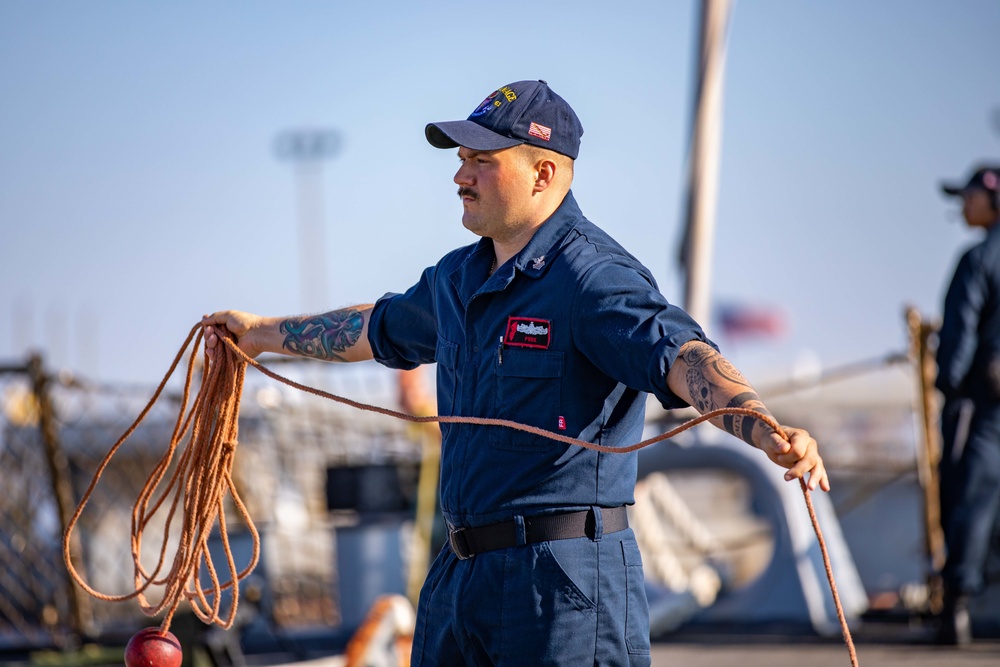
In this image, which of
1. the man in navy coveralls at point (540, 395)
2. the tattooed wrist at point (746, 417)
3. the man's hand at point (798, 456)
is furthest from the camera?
the man in navy coveralls at point (540, 395)

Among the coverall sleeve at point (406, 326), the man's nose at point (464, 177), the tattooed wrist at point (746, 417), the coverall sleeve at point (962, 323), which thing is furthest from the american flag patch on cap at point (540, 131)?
the coverall sleeve at point (962, 323)

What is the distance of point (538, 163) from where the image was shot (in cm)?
302

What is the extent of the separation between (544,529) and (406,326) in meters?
0.81

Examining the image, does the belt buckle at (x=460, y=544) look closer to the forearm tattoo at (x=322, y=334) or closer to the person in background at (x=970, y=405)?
the forearm tattoo at (x=322, y=334)

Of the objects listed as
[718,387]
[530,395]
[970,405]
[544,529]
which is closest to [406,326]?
[530,395]

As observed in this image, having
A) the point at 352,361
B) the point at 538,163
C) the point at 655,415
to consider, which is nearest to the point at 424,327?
the point at 352,361

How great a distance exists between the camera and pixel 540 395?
9.27 ft

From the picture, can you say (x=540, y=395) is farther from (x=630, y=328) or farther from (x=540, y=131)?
(x=540, y=131)

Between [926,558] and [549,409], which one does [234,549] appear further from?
[549,409]

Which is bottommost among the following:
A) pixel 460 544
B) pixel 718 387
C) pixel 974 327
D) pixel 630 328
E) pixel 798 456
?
pixel 460 544

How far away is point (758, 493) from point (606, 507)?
16.4 ft

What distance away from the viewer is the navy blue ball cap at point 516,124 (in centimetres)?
295

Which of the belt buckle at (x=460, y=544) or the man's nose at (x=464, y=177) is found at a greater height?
the man's nose at (x=464, y=177)

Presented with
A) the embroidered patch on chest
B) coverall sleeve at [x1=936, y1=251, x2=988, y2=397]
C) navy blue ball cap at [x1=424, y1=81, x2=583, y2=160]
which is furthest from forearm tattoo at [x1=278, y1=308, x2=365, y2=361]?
coverall sleeve at [x1=936, y1=251, x2=988, y2=397]
